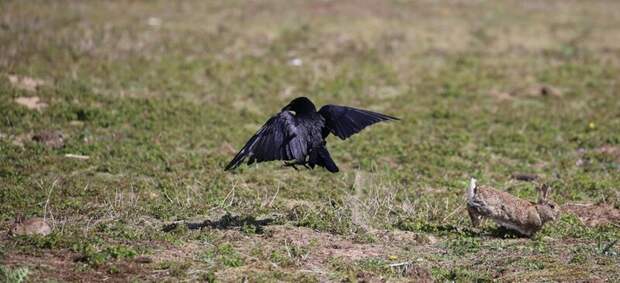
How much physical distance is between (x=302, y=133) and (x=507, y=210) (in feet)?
6.54

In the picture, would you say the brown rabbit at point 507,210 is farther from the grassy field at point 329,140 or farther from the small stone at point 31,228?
the small stone at point 31,228

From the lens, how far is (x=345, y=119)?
26.9ft

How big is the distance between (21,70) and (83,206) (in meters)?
5.35

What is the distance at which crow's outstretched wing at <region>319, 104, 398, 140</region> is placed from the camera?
26.7 feet

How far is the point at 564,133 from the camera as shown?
12141 millimetres

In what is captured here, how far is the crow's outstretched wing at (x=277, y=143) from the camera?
24.7 feet

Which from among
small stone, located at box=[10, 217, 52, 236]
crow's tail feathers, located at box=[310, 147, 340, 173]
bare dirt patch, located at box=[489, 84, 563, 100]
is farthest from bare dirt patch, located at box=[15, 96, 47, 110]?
bare dirt patch, located at box=[489, 84, 563, 100]

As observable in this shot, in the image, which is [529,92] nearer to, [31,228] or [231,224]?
[231,224]

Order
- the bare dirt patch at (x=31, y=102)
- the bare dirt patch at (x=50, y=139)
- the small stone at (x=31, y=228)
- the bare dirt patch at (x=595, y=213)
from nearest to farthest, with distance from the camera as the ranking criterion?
the small stone at (x=31, y=228), the bare dirt patch at (x=595, y=213), the bare dirt patch at (x=50, y=139), the bare dirt patch at (x=31, y=102)

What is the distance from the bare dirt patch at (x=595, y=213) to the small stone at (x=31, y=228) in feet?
16.9

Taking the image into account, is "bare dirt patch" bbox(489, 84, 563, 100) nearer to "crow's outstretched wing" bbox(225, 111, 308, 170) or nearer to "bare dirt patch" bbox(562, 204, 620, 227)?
"bare dirt patch" bbox(562, 204, 620, 227)

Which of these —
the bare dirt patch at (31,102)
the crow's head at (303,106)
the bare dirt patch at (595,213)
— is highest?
the crow's head at (303,106)

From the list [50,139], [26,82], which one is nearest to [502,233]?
[50,139]

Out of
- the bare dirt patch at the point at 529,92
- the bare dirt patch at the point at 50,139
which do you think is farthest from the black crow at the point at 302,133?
the bare dirt patch at the point at 529,92
